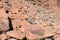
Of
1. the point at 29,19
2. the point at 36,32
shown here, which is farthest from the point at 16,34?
the point at 29,19

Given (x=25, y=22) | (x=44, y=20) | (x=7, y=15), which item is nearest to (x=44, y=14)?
(x=44, y=20)

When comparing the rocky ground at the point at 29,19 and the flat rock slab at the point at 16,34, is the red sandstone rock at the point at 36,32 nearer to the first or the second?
the rocky ground at the point at 29,19

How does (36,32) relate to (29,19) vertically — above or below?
below

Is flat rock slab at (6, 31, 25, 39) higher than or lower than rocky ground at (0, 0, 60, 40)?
lower

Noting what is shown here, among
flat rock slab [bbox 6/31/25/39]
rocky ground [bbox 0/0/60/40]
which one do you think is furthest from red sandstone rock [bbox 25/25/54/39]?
flat rock slab [bbox 6/31/25/39]

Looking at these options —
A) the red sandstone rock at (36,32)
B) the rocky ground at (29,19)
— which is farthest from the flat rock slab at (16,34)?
the red sandstone rock at (36,32)

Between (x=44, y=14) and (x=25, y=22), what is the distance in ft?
1.57

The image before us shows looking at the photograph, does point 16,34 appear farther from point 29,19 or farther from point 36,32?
point 29,19

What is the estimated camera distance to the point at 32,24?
406 cm

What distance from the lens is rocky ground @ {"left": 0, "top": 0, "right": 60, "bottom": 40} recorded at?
3.83m

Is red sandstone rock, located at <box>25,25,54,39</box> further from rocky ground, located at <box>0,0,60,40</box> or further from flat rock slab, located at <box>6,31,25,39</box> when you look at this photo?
flat rock slab, located at <box>6,31,25,39</box>

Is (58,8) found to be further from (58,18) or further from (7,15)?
(7,15)

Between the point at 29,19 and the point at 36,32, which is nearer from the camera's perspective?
the point at 36,32

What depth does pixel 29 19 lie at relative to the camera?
13.7 ft
